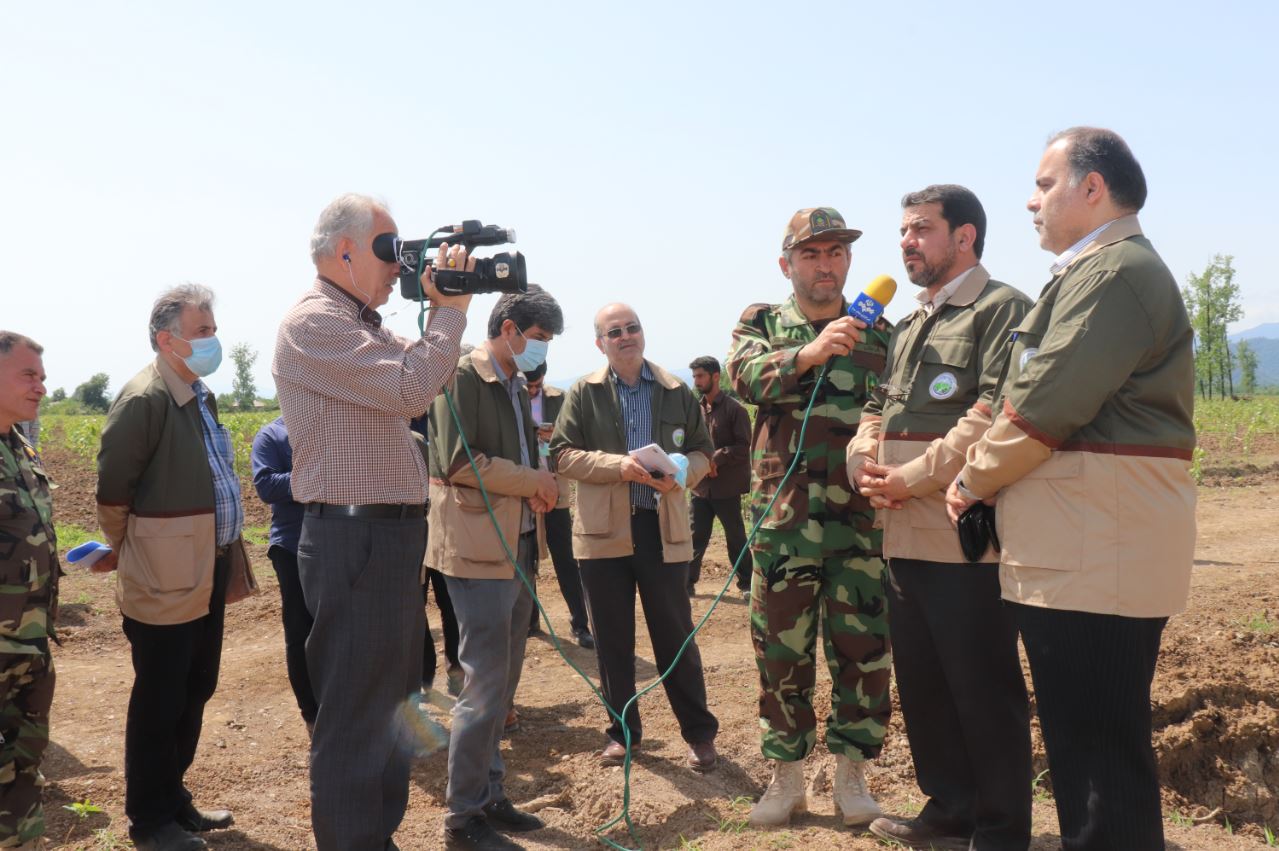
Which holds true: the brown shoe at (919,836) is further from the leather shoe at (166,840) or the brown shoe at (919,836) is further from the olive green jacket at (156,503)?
the olive green jacket at (156,503)

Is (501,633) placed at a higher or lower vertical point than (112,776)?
higher

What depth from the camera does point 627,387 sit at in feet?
16.1

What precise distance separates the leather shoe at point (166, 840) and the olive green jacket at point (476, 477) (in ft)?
4.73

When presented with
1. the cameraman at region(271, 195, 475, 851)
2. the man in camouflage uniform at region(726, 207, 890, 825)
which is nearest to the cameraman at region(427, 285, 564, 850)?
the cameraman at region(271, 195, 475, 851)

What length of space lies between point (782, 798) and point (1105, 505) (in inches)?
77.6

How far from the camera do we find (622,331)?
4.76 meters

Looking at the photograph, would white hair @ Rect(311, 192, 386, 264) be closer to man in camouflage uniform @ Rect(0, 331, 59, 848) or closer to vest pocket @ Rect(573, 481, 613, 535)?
man in camouflage uniform @ Rect(0, 331, 59, 848)

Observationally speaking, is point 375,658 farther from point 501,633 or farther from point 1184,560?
point 1184,560

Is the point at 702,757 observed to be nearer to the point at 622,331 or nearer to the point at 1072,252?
the point at 622,331

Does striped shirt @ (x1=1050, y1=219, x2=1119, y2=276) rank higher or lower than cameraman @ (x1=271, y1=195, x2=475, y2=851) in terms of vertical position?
higher

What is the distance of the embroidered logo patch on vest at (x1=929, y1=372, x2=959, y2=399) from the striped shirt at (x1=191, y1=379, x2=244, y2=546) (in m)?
2.83

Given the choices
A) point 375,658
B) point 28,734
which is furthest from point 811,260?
point 28,734

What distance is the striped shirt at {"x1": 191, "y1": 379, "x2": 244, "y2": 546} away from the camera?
13.8ft

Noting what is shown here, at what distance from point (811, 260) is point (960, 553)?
1369 mm
